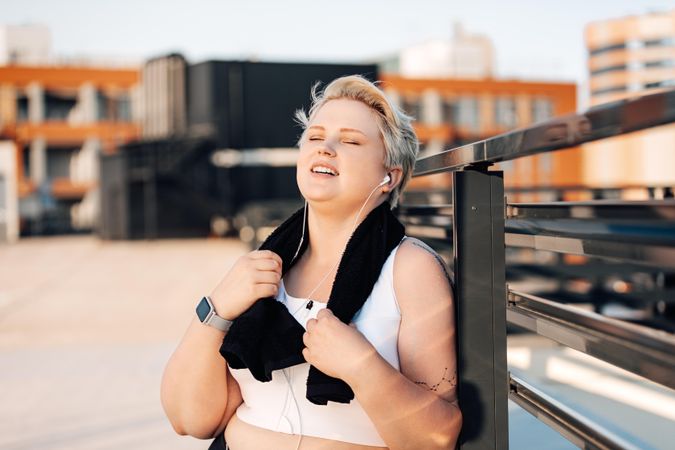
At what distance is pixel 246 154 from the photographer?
84.6ft

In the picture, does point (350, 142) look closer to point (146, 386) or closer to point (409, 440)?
point (409, 440)

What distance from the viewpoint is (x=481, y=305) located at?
1523 millimetres

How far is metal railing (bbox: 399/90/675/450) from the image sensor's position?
0.89 m

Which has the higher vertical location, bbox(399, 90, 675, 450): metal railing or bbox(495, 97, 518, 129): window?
bbox(495, 97, 518, 129): window

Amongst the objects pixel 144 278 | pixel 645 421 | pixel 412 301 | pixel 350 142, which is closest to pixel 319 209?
pixel 350 142

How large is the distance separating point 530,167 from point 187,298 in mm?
31917

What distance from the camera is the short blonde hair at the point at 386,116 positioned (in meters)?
1.70

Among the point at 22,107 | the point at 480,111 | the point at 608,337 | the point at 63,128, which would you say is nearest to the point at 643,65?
the point at 480,111

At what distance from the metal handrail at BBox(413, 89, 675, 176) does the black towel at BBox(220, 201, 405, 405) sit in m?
0.28

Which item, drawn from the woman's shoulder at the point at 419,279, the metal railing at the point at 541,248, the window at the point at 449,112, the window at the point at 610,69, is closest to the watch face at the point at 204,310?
the woman's shoulder at the point at 419,279

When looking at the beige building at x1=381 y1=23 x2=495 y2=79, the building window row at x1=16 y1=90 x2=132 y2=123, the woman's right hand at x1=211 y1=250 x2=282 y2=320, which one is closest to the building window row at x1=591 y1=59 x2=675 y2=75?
the beige building at x1=381 y1=23 x2=495 y2=79

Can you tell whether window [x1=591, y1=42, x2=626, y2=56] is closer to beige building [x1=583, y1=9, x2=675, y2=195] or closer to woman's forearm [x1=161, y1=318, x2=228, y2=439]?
beige building [x1=583, y1=9, x2=675, y2=195]

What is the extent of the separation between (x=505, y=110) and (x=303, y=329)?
43.1 meters

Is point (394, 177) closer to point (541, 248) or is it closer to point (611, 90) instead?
point (541, 248)
